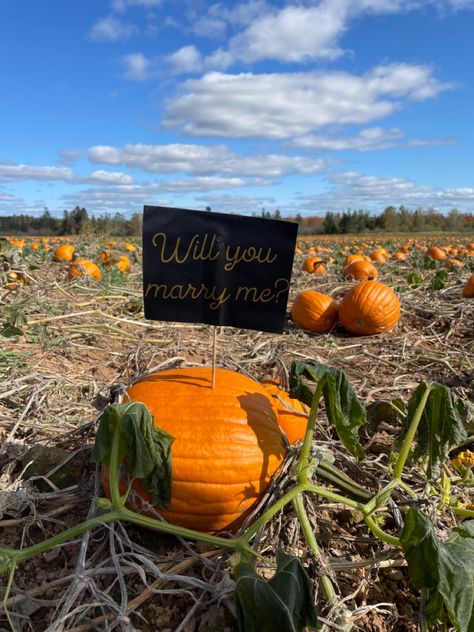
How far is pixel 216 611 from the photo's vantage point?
1.62 metres

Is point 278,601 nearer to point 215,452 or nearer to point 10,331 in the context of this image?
point 215,452

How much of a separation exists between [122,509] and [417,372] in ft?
10.4

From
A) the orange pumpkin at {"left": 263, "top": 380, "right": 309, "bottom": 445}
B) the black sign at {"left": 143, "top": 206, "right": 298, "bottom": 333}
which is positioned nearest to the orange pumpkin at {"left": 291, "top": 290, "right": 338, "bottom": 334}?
the orange pumpkin at {"left": 263, "top": 380, "right": 309, "bottom": 445}

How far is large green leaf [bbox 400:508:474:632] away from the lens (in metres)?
1.36

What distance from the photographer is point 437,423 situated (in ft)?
6.18

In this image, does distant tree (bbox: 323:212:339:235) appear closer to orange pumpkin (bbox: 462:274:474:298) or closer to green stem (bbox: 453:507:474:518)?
orange pumpkin (bbox: 462:274:474:298)

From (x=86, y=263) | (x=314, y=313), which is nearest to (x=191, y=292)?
(x=314, y=313)

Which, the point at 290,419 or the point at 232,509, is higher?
the point at 290,419

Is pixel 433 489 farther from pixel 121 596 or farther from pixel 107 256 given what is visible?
pixel 107 256

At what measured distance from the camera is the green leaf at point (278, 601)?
127 centimetres

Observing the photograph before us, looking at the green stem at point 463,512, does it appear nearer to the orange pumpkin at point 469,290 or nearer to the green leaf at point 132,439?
the green leaf at point 132,439

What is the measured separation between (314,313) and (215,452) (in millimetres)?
3843

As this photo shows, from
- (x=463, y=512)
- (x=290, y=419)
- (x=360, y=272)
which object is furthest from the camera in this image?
(x=360, y=272)

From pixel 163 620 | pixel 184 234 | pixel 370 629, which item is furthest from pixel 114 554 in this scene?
pixel 184 234
